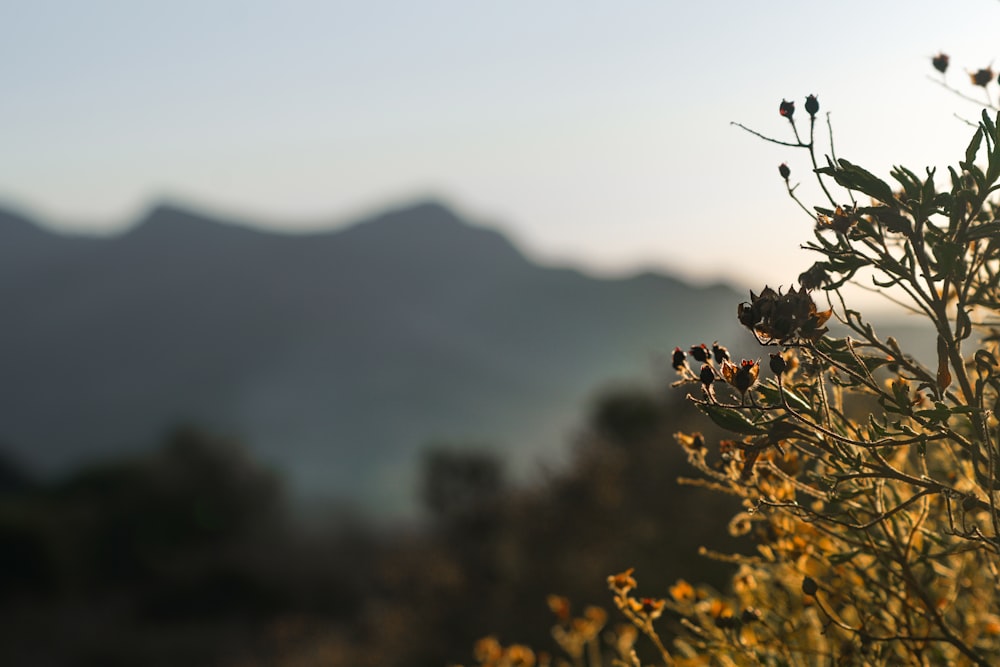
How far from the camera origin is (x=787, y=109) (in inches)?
86.0

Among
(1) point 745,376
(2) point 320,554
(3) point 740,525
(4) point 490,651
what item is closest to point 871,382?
(1) point 745,376

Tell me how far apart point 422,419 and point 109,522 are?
132 m

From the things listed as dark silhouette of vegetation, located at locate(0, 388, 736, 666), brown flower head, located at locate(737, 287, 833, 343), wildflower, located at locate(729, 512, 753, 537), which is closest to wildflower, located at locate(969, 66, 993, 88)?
brown flower head, located at locate(737, 287, 833, 343)

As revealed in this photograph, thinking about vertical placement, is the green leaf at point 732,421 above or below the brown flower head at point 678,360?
below

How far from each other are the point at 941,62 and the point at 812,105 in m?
0.61

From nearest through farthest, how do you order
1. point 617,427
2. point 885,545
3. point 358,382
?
1. point 885,545
2. point 617,427
3. point 358,382

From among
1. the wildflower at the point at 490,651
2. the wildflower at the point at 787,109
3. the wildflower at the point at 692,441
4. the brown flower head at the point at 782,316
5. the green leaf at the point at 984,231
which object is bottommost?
the wildflower at the point at 490,651

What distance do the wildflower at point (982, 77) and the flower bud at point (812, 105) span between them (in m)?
0.63

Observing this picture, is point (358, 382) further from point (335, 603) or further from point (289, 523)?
point (335, 603)

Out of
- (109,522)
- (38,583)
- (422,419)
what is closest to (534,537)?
(38,583)

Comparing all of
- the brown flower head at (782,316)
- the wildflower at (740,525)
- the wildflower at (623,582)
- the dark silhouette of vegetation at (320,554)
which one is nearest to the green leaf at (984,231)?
the brown flower head at (782,316)

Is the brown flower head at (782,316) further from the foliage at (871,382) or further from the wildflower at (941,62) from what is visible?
the wildflower at (941,62)

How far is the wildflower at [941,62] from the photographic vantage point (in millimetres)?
2455

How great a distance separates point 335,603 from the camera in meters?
37.4
